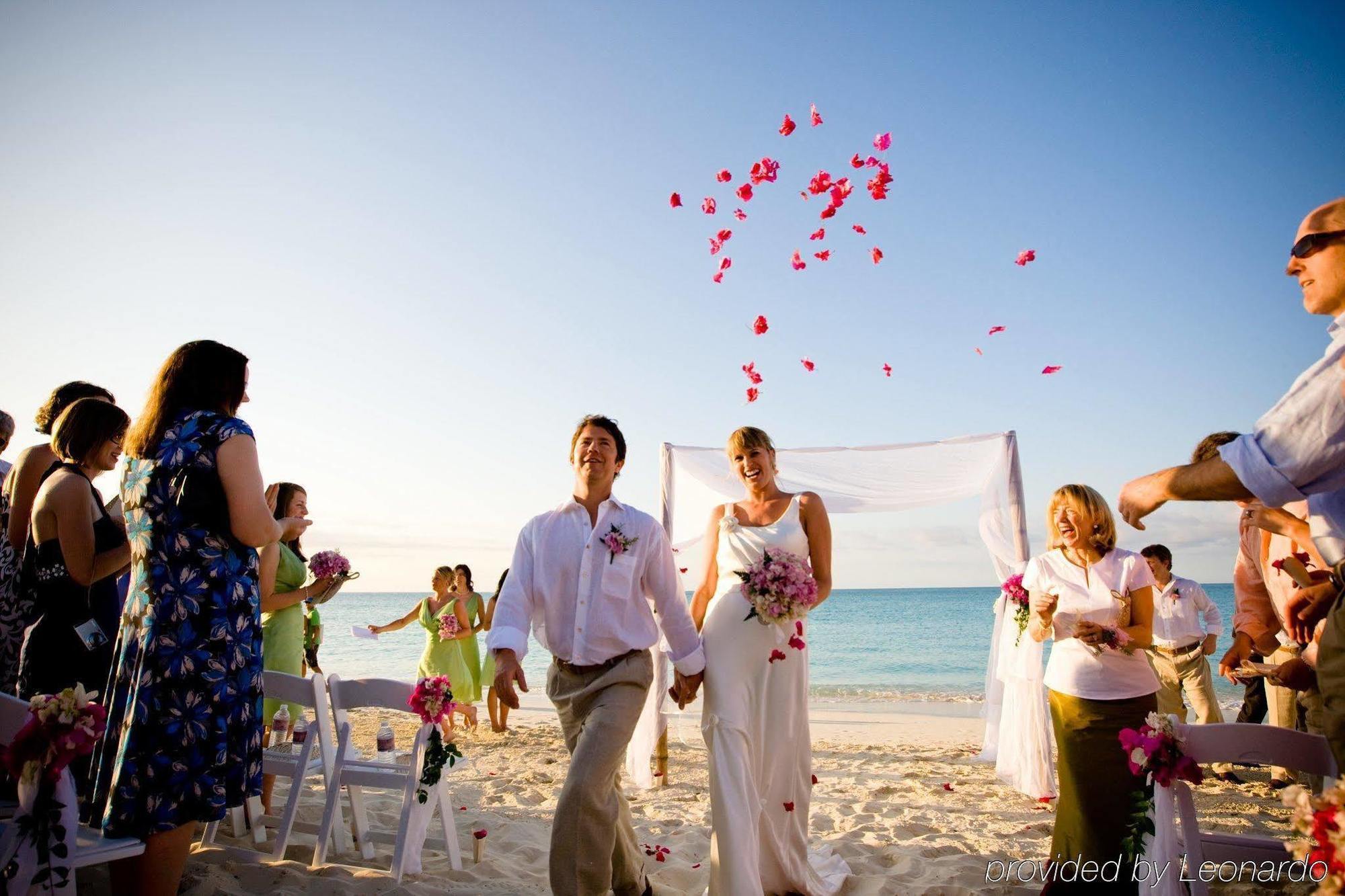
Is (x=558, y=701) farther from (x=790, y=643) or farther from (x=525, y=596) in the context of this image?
(x=790, y=643)

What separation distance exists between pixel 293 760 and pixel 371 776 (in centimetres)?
87

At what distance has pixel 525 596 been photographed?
4043 mm

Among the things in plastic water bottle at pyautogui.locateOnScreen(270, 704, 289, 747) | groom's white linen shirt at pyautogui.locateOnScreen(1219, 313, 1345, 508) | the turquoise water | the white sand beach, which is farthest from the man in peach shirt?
the turquoise water

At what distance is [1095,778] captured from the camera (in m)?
4.09

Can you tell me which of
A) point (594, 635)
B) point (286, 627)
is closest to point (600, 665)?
point (594, 635)

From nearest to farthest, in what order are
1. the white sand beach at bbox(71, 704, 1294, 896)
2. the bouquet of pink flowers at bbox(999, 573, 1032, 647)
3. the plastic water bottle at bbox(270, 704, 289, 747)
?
the white sand beach at bbox(71, 704, 1294, 896) → the plastic water bottle at bbox(270, 704, 289, 747) → the bouquet of pink flowers at bbox(999, 573, 1032, 647)

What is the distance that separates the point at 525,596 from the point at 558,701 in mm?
567

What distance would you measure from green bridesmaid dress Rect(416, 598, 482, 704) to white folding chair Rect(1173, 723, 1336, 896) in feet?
29.5

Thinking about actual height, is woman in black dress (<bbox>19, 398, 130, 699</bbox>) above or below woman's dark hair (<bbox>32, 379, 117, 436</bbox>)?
below

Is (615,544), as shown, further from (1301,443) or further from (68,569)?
(1301,443)

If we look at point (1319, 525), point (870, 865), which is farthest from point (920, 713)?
point (1319, 525)

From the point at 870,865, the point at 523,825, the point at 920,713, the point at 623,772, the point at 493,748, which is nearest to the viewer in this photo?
the point at 870,865

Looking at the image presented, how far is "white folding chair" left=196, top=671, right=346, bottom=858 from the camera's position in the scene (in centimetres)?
442

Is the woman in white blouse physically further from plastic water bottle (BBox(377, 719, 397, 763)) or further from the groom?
plastic water bottle (BBox(377, 719, 397, 763))
